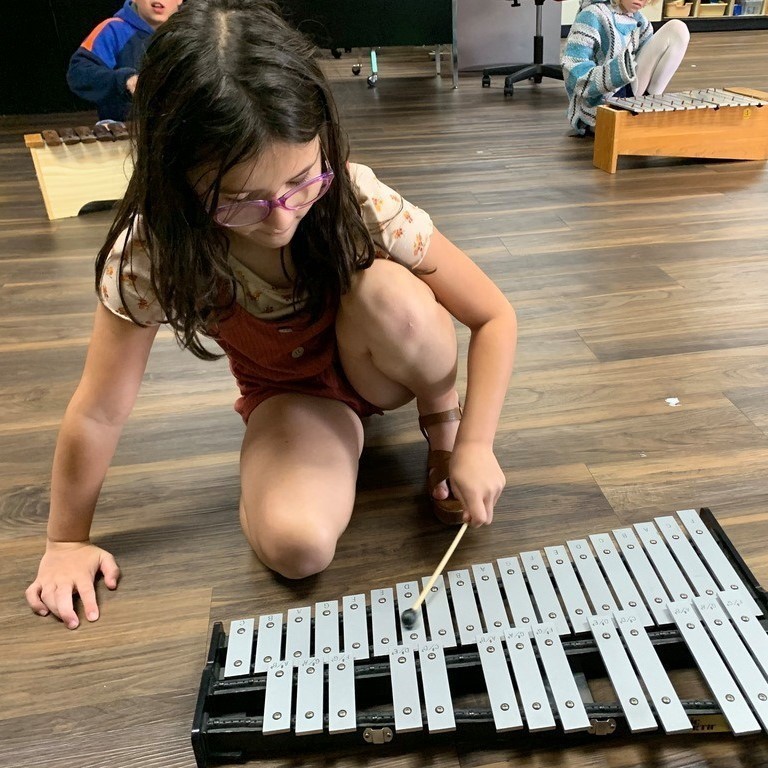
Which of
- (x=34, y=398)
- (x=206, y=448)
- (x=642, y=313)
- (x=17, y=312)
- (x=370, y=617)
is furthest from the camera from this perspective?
(x=17, y=312)

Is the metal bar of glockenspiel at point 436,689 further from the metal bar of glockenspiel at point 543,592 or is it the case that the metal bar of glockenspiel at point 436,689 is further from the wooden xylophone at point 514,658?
the metal bar of glockenspiel at point 543,592

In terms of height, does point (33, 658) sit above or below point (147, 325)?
below

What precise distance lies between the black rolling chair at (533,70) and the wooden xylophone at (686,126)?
1.65 m

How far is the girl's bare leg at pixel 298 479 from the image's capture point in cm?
98

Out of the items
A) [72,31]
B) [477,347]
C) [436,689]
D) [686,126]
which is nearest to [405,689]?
[436,689]

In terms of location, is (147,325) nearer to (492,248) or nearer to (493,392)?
(493,392)

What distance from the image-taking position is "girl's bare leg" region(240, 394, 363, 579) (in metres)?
0.98

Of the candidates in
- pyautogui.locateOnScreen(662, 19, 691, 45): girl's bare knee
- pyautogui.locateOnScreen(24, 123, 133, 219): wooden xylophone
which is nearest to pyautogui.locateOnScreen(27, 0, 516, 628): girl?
pyautogui.locateOnScreen(24, 123, 133, 219): wooden xylophone

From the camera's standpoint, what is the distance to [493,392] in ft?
3.32

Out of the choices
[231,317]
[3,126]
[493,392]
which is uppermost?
[231,317]

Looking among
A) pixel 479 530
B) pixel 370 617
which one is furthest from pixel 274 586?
pixel 479 530

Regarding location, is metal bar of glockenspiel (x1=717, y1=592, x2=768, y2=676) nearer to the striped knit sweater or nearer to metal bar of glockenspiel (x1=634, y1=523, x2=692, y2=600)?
metal bar of glockenspiel (x1=634, y1=523, x2=692, y2=600)

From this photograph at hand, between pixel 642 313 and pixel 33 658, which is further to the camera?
pixel 642 313

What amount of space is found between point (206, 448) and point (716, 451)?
879 mm
